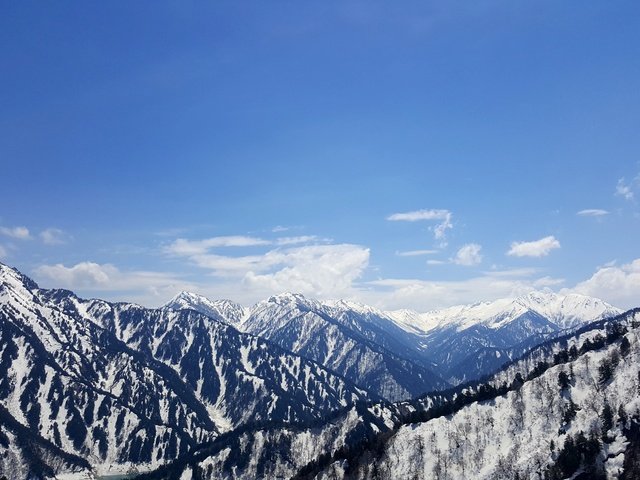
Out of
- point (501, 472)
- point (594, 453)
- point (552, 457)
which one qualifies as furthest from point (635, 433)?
point (501, 472)

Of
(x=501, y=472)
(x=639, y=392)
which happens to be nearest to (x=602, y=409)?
(x=639, y=392)

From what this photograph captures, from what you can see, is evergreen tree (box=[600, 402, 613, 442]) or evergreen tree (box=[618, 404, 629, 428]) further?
evergreen tree (box=[600, 402, 613, 442])

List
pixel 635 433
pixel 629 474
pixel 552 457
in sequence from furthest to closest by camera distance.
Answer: pixel 552 457, pixel 635 433, pixel 629 474

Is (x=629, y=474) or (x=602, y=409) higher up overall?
(x=602, y=409)

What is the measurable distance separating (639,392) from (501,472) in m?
56.5

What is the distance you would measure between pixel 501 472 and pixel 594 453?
109 feet

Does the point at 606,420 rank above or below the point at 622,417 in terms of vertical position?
below

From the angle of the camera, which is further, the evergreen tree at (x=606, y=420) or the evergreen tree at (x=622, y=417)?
the evergreen tree at (x=606, y=420)

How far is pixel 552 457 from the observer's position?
186250 mm

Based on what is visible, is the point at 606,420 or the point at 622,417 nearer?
the point at 622,417

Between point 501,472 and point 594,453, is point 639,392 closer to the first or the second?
point 594,453

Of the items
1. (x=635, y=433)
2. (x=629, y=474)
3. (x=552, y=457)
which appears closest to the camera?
(x=629, y=474)

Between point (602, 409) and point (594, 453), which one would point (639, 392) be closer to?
point (602, 409)

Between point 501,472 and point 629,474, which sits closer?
point 629,474
